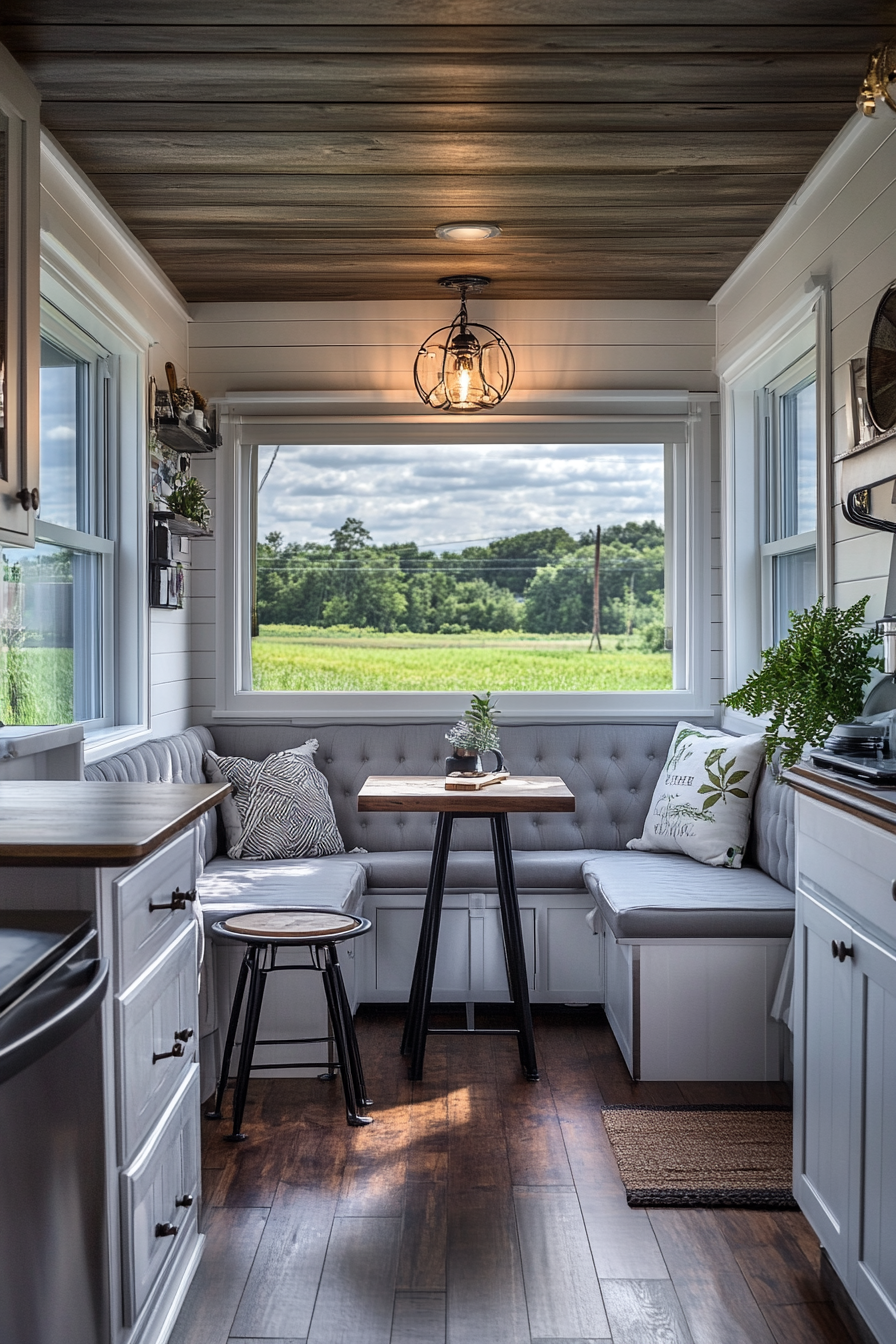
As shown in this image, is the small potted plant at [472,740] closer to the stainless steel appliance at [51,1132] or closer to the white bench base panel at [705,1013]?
the white bench base panel at [705,1013]

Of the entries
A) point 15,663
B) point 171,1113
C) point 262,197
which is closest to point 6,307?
point 15,663

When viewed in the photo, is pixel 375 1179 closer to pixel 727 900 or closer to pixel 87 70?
pixel 727 900

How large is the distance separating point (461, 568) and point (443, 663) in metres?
0.41

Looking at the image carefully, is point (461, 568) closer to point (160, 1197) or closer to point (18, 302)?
point (18, 302)

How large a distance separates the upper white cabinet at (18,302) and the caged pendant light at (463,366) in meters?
2.05

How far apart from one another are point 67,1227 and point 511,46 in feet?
8.01

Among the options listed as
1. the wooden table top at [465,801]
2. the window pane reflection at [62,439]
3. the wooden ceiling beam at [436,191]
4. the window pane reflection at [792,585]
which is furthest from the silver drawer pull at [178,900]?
the window pane reflection at [792,585]

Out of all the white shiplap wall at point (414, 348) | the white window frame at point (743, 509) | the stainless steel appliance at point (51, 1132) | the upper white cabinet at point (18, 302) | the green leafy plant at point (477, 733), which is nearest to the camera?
the stainless steel appliance at point (51, 1132)

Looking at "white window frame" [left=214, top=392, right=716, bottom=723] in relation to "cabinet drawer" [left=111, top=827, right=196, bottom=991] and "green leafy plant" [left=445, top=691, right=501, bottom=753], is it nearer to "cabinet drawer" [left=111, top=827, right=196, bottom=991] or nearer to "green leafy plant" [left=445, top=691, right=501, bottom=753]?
"green leafy plant" [left=445, top=691, right=501, bottom=753]

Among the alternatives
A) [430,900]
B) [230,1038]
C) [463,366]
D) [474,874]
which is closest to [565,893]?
[474,874]

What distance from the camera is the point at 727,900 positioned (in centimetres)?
328

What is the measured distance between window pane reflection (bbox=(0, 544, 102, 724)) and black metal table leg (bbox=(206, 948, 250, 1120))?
918 millimetres

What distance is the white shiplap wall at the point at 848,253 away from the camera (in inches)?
110

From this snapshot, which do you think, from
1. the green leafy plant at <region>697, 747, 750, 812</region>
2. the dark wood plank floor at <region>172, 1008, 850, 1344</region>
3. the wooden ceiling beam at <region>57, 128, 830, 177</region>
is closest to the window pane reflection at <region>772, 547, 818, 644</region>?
the green leafy plant at <region>697, 747, 750, 812</region>
